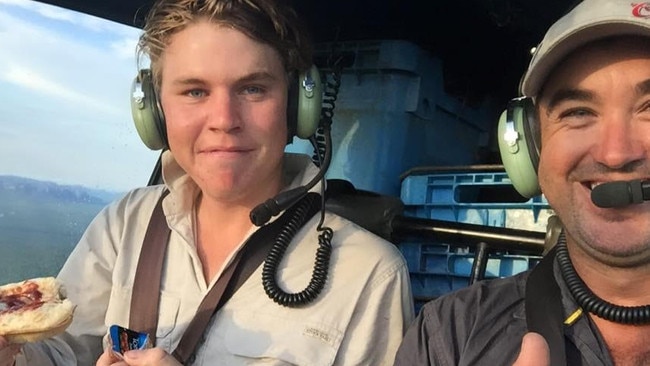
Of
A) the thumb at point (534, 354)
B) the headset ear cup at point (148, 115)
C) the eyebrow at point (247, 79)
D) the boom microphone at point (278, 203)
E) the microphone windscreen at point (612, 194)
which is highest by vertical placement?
the eyebrow at point (247, 79)

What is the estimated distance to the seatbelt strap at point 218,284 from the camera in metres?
1.67

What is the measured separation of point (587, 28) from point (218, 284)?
0.87 m

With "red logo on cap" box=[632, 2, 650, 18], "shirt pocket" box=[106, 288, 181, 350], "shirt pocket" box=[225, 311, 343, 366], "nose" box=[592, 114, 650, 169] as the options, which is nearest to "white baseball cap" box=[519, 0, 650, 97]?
"red logo on cap" box=[632, 2, 650, 18]

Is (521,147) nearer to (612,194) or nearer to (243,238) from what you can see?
(612,194)

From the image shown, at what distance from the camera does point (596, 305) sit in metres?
1.42

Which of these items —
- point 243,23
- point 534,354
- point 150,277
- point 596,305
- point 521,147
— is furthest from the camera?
point 150,277

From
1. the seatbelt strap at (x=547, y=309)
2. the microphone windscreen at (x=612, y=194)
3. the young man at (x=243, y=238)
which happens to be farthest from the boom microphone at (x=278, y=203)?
the microphone windscreen at (x=612, y=194)

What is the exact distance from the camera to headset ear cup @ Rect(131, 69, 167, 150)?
1.73 m

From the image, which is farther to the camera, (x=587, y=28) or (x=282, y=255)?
(x=282, y=255)

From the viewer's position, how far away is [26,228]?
2.04 metres

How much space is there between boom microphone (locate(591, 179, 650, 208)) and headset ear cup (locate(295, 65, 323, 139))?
0.60 meters

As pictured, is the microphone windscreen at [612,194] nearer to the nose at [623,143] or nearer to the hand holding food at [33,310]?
the nose at [623,143]

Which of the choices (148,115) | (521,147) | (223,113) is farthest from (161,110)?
(521,147)

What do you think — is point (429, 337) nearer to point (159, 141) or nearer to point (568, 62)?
point (568, 62)
